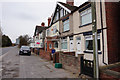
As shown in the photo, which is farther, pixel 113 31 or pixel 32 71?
pixel 113 31

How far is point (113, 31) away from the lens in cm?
857

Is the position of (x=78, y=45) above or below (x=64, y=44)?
below

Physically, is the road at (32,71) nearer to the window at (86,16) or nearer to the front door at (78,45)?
the front door at (78,45)

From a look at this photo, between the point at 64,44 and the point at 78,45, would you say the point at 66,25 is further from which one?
the point at 78,45

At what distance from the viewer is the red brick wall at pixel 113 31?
829 centimetres

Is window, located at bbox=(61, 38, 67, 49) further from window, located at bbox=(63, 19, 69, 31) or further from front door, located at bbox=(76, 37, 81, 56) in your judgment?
front door, located at bbox=(76, 37, 81, 56)

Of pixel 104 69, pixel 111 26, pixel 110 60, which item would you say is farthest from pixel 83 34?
pixel 104 69

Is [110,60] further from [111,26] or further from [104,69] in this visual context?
[104,69]

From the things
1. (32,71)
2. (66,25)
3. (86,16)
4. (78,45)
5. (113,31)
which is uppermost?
(86,16)

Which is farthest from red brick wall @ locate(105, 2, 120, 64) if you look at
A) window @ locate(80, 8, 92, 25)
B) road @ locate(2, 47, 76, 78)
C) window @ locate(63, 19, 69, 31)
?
window @ locate(63, 19, 69, 31)

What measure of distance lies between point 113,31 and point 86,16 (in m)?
3.28

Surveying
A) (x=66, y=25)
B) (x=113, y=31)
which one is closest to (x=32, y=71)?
(x=113, y=31)

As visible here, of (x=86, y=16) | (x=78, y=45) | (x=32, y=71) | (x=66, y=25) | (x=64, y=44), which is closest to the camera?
(x=32, y=71)

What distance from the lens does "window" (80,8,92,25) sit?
1027cm
